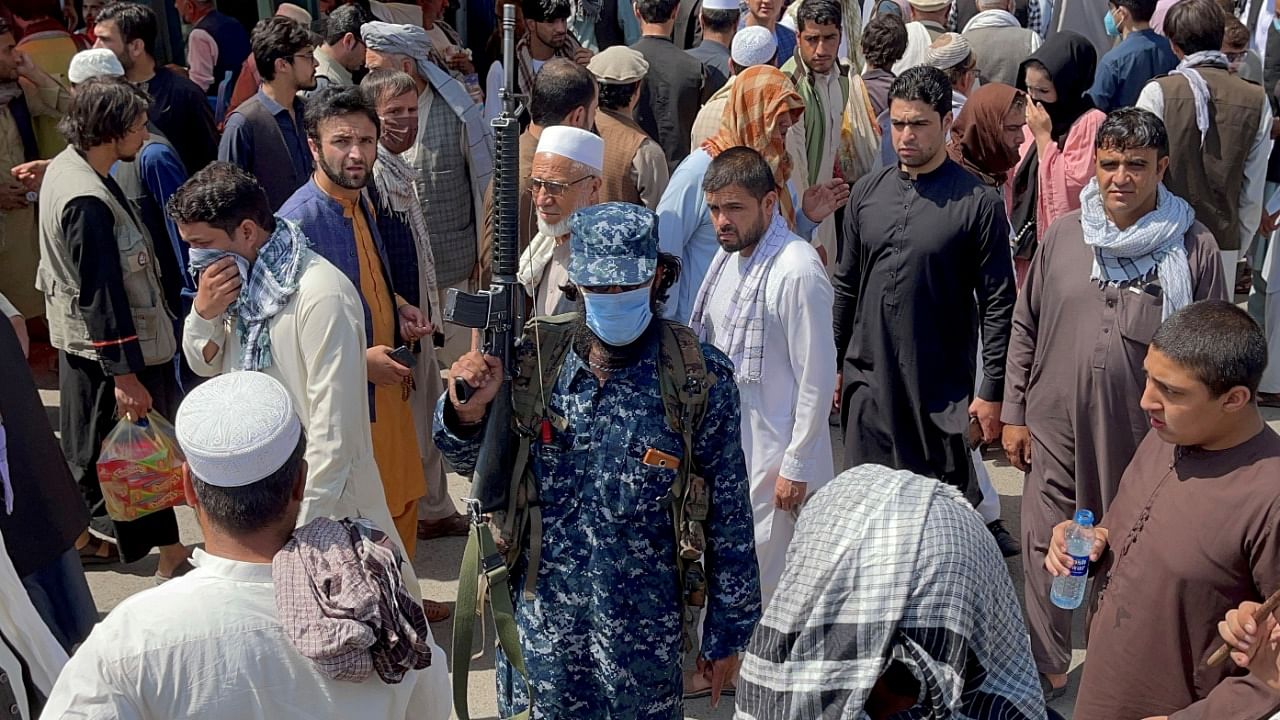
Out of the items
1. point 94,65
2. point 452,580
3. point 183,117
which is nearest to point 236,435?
point 452,580

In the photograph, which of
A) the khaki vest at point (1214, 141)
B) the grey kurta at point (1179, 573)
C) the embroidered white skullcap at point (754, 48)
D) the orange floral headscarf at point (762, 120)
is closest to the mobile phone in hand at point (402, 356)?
the orange floral headscarf at point (762, 120)

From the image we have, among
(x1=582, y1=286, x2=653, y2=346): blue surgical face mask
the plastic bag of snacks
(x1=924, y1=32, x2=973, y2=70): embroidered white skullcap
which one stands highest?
(x1=582, y1=286, x2=653, y2=346): blue surgical face mask

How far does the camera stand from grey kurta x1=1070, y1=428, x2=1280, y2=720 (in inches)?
123

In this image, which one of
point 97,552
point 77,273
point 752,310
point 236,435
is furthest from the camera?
point 97,552

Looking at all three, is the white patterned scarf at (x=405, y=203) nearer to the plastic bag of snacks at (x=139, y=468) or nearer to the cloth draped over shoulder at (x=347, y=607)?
the plastic bag of snacks at (x=139, y=468)

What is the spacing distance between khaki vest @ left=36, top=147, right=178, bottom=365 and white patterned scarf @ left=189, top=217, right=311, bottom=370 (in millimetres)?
1409

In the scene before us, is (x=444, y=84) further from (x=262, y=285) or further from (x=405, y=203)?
(x=262, y=285)

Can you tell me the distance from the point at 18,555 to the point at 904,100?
3466 millimetres

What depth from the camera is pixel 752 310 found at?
4441 millimetres

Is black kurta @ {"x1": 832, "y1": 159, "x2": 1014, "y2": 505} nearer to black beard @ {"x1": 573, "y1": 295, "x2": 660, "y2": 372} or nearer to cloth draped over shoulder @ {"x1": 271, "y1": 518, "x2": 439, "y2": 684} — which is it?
black beard @ {"x1": 573, "y1": 295, "x2": 660, "y2": 372}

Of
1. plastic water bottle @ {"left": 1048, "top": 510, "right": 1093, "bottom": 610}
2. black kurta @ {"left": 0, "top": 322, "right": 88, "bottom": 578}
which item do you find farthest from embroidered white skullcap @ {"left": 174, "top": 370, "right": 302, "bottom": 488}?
plastic water bottle @ {"left": 1048, "top": 510, "right": 1093, "bottom": 610}

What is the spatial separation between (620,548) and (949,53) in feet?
16.5

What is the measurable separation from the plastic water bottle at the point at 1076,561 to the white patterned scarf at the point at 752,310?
1252 millimetres

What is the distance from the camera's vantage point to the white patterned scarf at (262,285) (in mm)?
3855
